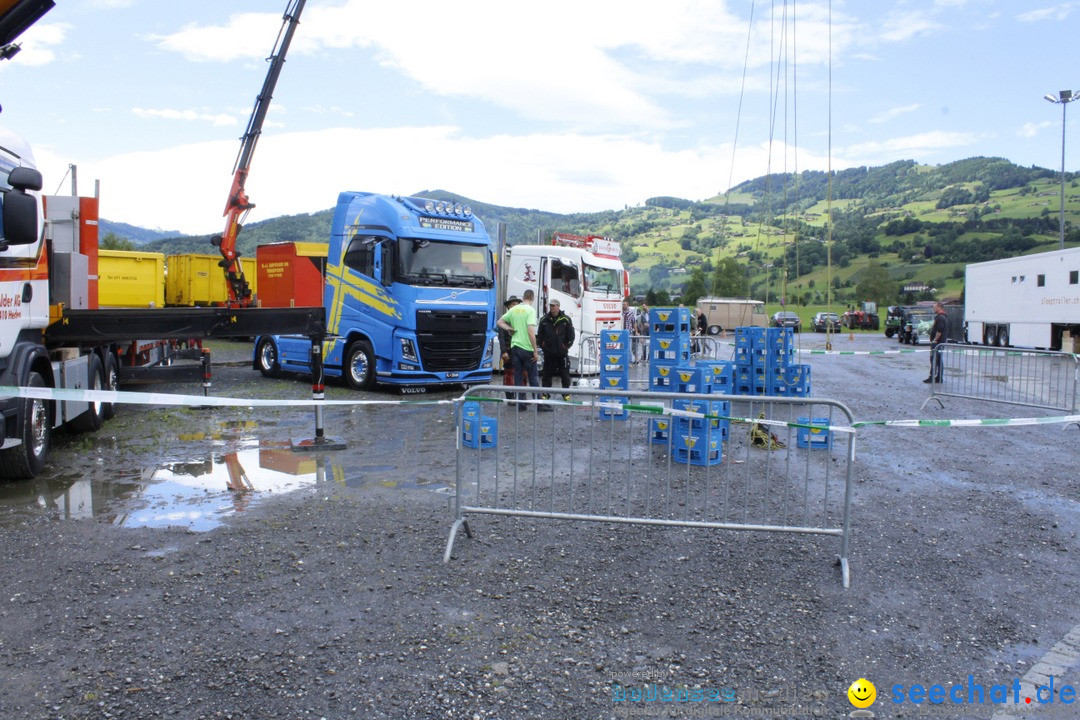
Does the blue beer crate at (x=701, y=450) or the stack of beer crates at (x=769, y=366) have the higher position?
the stack of beer crates at (x=769, y=366)

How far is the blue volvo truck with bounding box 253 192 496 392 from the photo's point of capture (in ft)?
44.5

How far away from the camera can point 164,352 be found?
48.8 ft

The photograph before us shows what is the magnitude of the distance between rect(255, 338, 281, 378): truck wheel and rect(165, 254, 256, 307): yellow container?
35.9 ft

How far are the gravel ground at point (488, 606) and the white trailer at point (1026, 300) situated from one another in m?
24.6

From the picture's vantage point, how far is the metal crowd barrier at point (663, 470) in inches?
206

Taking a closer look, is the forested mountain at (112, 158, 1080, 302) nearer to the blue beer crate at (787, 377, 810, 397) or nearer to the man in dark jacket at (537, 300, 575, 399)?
the man in dark jacket at (537, 300, 575, 399)

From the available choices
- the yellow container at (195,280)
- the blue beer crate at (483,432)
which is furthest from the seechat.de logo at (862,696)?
the yellow container at (195,280)

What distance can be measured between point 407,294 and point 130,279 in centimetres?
1158

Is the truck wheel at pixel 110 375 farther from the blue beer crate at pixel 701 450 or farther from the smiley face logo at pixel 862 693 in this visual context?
the smiley face logo at pixel 862 693

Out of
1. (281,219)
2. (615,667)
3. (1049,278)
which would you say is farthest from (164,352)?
(281,219)

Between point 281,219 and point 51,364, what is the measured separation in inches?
2786

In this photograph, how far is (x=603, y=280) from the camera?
60.9 ft

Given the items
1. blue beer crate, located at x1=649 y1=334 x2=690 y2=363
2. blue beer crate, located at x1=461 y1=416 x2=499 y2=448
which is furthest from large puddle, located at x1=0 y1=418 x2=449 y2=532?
blue beer crate, located at x1=649 y1=334 x2=690 y2=363

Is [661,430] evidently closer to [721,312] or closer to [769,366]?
[769,366]
